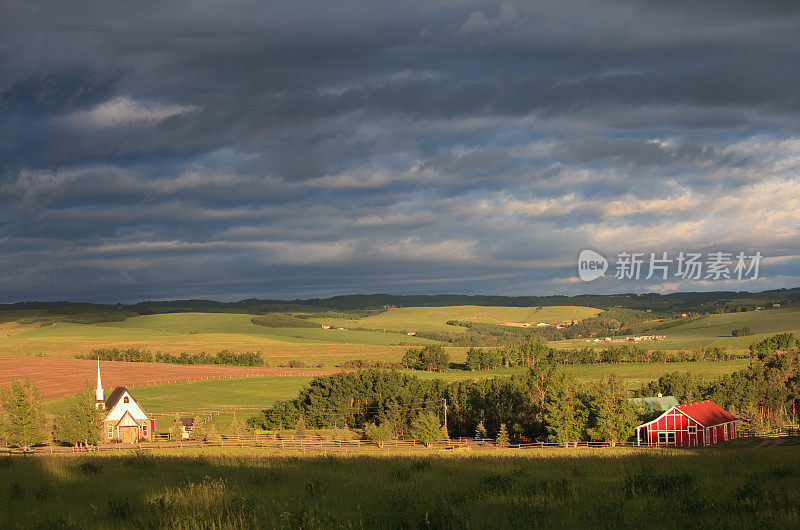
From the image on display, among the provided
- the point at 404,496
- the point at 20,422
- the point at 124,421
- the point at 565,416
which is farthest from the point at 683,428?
the point at 404,496

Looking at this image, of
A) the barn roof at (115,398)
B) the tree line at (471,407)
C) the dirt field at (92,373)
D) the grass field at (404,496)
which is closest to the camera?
the grass field at (404,496)

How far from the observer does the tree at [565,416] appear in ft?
261

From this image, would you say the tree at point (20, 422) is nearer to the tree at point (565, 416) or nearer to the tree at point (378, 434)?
the tree at point (378, 434)

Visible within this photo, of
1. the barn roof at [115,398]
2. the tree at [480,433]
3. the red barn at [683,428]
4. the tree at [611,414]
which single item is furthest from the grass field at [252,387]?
the tree at [611,414]

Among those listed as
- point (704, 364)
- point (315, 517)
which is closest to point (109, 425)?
point (315, 517)

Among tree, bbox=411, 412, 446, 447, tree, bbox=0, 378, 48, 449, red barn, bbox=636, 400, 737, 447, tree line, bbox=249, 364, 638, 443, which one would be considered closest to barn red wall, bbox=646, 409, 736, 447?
red barn, bbox=636, 400, 737, 447

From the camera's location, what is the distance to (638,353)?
184 metres

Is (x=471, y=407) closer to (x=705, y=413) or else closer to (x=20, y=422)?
(x=705, y=413)

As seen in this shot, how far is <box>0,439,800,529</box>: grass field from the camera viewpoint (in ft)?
35.0

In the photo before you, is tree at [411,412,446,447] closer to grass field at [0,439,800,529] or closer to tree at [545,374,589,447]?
tree at [545,374,589,447]

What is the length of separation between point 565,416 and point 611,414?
529cm

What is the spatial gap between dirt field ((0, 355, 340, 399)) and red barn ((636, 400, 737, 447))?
272 ft

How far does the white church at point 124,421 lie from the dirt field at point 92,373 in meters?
24.8

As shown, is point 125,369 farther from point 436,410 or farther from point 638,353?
point 638,353
